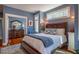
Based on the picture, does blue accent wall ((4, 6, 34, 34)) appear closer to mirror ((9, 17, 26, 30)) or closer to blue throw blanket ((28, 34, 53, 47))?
mirror ((9, 17, 26, 30))

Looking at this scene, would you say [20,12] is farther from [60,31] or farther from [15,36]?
[60,31]

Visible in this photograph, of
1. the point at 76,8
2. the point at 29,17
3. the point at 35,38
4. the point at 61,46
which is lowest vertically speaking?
the point at 61,46

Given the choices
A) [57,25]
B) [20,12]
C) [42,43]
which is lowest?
[42,43]

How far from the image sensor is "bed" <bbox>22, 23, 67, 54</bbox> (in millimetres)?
1725

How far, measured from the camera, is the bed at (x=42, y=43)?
1725 mm

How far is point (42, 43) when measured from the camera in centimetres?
169

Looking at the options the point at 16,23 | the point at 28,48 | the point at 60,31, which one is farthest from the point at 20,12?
the point at 60,31

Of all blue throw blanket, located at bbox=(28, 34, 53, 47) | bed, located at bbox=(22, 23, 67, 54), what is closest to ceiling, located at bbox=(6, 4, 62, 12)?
bed, located at bbox=(22, 23, 67, 54)

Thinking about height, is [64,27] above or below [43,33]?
above

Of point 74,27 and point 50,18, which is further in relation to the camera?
point 50,18

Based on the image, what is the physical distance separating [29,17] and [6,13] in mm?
439
